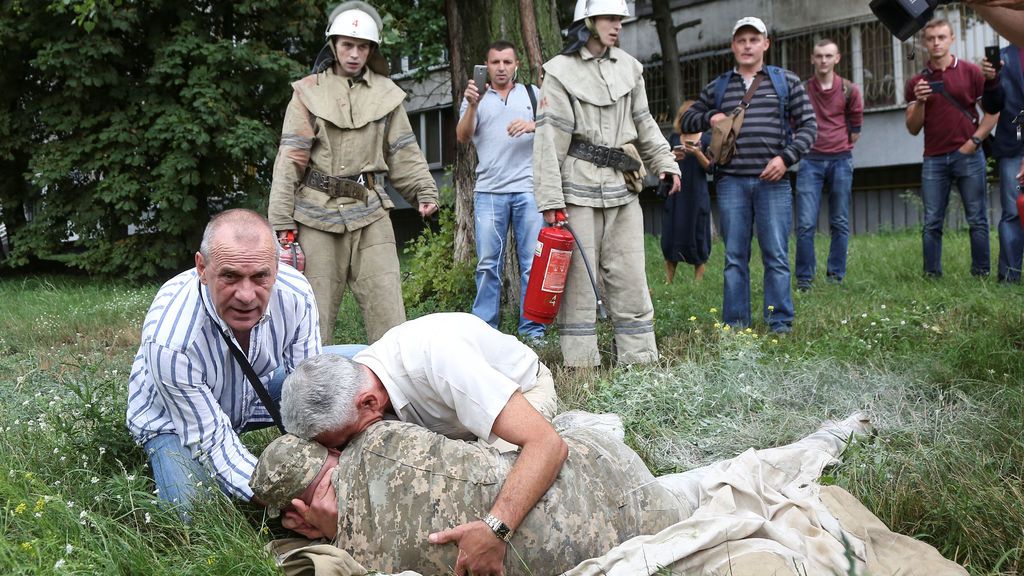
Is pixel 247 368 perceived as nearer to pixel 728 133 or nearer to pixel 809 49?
pixel 728 133

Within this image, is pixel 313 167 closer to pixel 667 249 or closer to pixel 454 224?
pixel 454 224

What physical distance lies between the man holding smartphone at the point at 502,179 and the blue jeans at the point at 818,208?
2813 millimetres

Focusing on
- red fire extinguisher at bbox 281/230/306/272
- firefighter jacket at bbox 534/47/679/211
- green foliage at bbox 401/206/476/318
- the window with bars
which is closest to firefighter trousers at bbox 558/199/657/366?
firefighter jacket at bbox 534/47/679/211

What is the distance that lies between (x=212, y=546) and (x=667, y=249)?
718cm

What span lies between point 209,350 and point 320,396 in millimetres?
883

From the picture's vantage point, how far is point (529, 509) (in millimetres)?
3004

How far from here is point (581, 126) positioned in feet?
20.1

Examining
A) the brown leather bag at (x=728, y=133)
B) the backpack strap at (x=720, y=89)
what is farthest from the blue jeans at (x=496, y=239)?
the backpack strap at (x=720, y=89)

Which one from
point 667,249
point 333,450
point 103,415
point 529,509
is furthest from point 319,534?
point 667,249

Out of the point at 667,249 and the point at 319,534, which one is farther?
the point at 667,249

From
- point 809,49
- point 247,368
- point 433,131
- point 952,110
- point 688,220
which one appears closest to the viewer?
point 247,368

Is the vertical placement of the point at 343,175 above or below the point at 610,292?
above

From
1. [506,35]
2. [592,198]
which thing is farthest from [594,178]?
[506,35]

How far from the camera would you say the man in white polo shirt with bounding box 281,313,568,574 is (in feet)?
9.75
